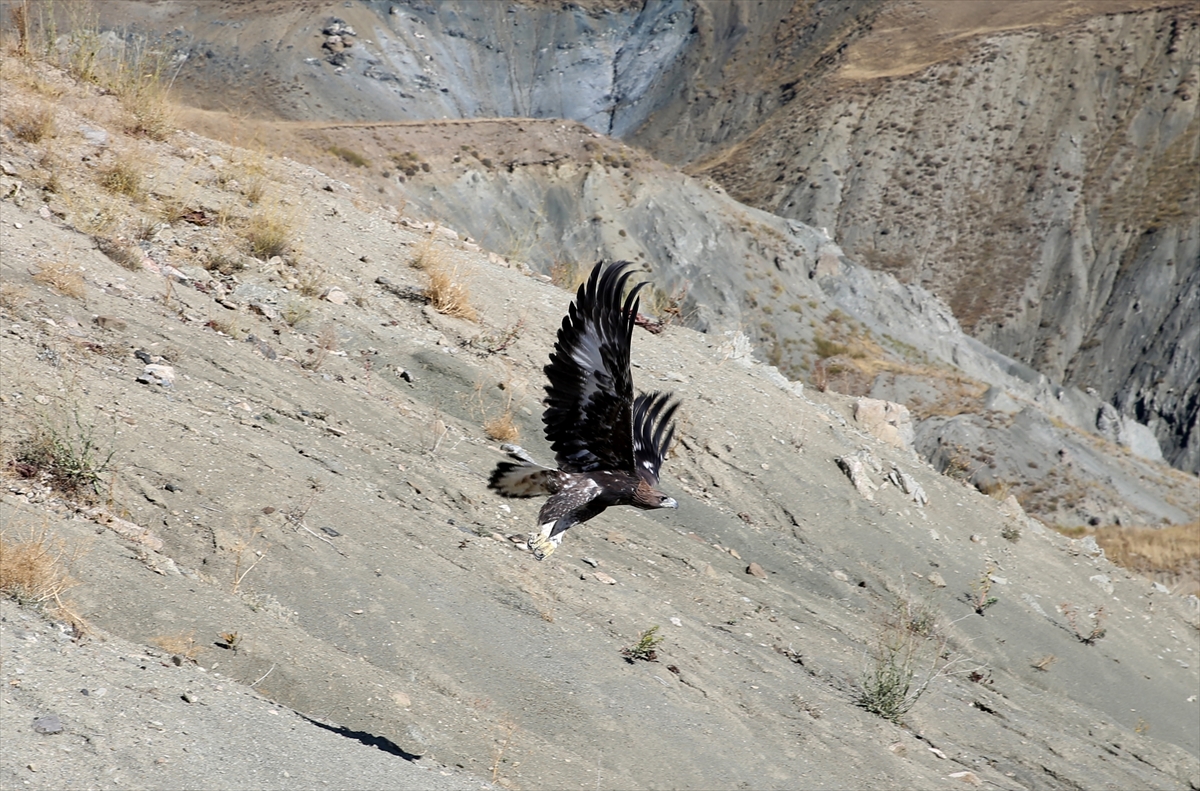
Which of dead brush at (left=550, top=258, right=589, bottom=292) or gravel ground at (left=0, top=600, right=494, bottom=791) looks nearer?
gravel ground at (left=0, top=600, right=494, bottom=791)

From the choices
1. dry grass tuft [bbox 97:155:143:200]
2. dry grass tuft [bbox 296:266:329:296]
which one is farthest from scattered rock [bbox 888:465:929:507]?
dry grass tuft [bbox 97:155:143:200]

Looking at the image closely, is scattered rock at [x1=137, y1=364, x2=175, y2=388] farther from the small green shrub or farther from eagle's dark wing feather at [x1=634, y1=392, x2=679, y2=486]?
eagle's dark wing feather at [x1=634, y1=392, x2=679, y2=486]

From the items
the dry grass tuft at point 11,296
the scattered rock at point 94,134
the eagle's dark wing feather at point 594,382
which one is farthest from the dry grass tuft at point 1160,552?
the dry grass tuft at point 11,296

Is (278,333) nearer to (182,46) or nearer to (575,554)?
(575,554)

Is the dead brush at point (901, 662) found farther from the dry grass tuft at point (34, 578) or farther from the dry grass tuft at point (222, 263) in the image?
the dry grass tuft at point (222, 263)

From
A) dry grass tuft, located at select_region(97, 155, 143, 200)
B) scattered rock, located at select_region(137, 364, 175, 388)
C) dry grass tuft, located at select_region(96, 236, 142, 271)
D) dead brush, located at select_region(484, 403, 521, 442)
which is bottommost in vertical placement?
scattered rock, located at select_region(137, 364, 175, 388)

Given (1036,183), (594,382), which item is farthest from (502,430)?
(1036,183)

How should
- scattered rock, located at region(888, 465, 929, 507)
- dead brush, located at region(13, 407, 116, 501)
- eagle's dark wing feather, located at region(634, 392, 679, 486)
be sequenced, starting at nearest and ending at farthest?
eagle's dark wing feather, located at region(634, 392, 679, 486), dead brush, located at region(13, 407, 116, 501), scattered rock, located at region(888, 465, 929, 507)

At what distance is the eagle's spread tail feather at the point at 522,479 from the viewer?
5727mm

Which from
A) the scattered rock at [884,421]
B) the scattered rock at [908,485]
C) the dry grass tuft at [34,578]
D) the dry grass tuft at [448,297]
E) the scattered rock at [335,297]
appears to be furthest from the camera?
the scattered rock at [884,421]

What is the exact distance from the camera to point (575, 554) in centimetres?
920

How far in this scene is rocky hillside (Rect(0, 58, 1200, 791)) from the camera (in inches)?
231

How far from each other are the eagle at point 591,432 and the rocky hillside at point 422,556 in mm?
1547

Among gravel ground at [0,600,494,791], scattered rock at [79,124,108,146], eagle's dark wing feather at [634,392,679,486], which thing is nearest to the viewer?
gravel ground at [0,600,494,791]
